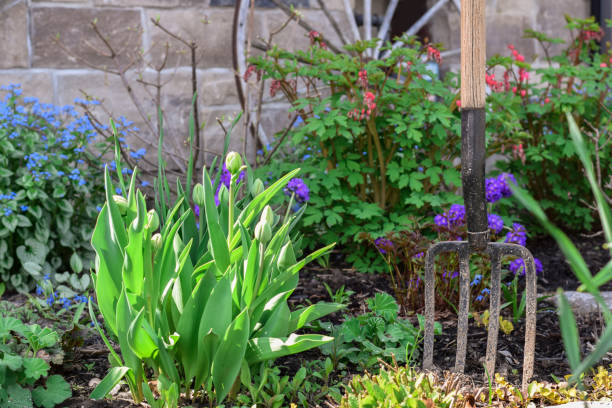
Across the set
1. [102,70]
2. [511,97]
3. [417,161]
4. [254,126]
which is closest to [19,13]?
[102,70]

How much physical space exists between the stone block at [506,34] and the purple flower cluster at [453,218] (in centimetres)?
178

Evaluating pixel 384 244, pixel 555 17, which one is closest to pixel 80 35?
pixel 384 244

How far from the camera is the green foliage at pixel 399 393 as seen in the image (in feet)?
4.49

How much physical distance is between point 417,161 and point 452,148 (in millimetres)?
157

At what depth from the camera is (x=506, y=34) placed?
3.90 metres

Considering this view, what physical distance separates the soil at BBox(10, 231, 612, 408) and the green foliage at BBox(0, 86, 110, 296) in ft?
2.01

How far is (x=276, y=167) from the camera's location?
266 cm

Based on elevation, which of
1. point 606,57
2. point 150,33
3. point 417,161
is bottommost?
point 417,161

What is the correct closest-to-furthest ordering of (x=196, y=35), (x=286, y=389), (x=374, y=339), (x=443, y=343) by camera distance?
(x=286, y=389) → (x=374, y=339) → (x=443, y=343) → (x=196, y=35)

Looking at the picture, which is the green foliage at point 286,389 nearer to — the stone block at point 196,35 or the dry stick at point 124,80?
the dry stick at point 124,80

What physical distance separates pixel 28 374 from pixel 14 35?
2061mm

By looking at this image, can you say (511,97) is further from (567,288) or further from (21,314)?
(21,314)

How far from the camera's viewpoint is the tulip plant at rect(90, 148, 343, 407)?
136 cm

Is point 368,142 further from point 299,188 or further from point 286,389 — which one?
point 286,389
